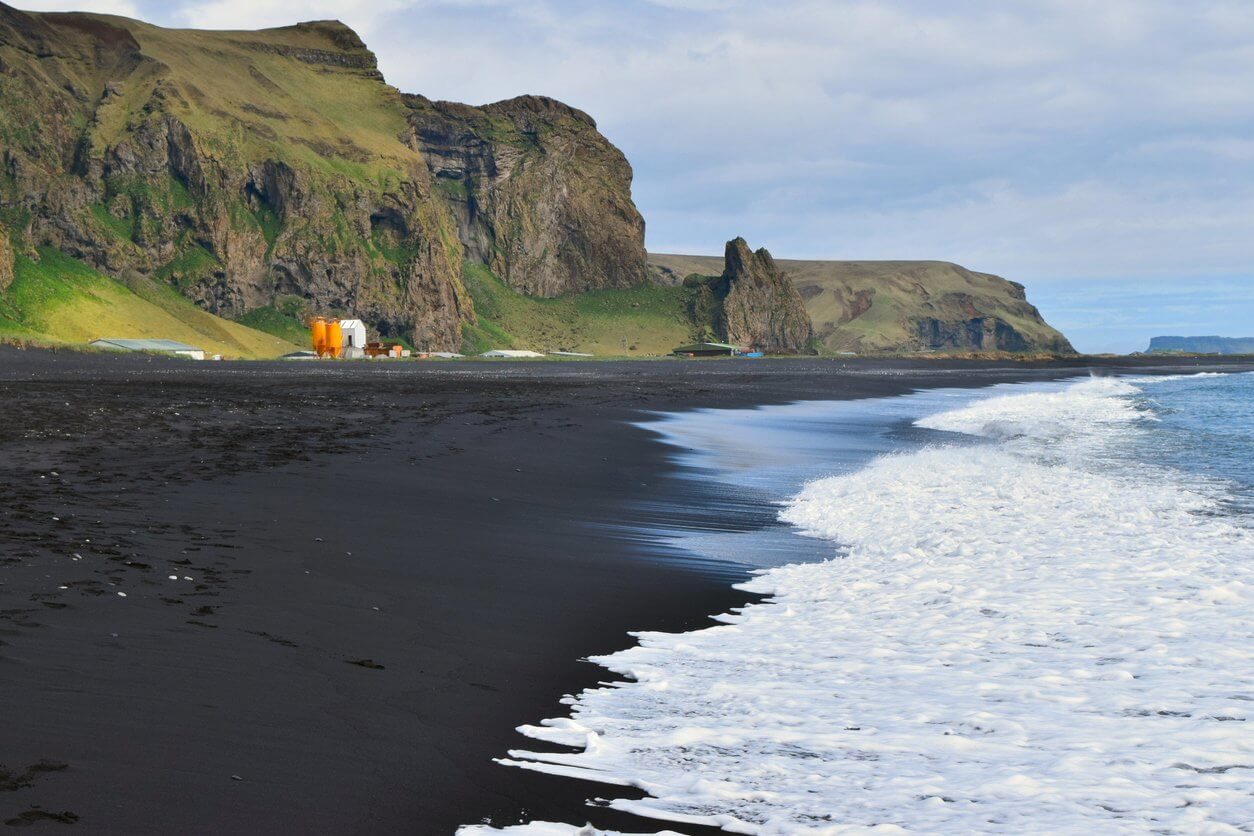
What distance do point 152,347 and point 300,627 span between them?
18955 centimetres

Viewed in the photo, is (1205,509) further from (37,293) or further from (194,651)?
(37,293)

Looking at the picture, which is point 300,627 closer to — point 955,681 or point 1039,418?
point 955,681

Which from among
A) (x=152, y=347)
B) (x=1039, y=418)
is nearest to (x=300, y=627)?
(x=1039, y=418)

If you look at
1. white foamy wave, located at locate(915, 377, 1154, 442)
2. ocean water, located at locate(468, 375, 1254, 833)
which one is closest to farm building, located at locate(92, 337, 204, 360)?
white foamy wave, located at locate(915, 377, 1154, 442)

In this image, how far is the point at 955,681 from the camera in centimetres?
899

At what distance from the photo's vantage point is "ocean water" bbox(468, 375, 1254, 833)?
6438 mm

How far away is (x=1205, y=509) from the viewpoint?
19078 mm

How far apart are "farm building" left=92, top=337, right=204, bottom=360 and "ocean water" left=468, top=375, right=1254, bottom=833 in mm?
177653

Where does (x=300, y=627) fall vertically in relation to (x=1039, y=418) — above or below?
below

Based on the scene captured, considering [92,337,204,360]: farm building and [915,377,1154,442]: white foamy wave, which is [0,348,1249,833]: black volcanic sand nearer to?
[915,377,1154,442]: white foamy wave

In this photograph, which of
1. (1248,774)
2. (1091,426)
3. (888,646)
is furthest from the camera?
(1091,426)

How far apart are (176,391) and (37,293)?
173161 mm

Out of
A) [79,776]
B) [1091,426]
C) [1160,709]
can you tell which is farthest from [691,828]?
[1091,426]

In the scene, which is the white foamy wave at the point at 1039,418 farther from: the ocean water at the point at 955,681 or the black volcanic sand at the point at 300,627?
the black volcanic sand at the point at 300,627
